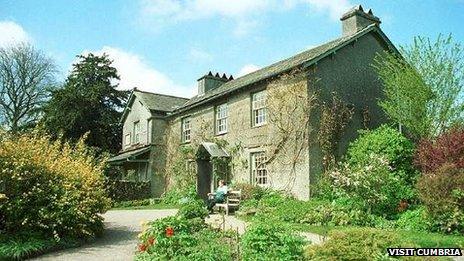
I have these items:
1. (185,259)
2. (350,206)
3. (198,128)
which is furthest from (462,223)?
(198,128)

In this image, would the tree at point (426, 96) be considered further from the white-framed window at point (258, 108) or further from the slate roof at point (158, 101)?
the slate roof at point (158, 101)

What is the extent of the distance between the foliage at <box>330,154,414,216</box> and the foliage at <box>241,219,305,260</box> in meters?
8.24

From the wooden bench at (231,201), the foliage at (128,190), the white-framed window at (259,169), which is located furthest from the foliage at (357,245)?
the foliage at (128,190)

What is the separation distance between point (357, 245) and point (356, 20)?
1745 cm

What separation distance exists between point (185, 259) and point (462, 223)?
8.58 metres

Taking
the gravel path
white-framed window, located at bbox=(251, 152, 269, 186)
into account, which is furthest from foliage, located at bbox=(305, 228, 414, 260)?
white-framed window, located at bbox=(251, 152, 269, 186)

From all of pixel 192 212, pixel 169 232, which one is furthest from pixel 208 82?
pixel 169 232

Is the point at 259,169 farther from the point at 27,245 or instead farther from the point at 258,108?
the point at 27,245

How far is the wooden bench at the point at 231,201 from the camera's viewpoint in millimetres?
17578

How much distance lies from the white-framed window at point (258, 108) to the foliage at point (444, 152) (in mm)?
7702

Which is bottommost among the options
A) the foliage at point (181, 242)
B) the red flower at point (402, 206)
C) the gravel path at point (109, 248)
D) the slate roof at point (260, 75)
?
the gravel path at point (109, 248)

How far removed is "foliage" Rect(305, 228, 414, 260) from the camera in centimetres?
616

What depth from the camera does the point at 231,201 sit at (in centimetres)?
1822

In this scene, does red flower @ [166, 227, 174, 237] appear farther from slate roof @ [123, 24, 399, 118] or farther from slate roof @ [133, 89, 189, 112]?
slate roof @ [133, 89, 189, 112]
